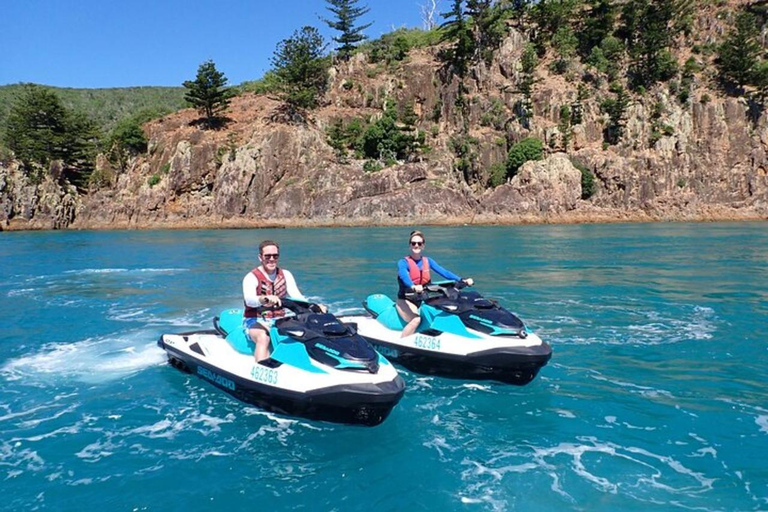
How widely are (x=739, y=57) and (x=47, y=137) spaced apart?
81.3 metres

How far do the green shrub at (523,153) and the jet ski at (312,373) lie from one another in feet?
172

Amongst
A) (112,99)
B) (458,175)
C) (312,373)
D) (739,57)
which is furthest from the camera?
(112,99)

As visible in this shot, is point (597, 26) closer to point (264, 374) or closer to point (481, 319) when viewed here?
point (481, 319)

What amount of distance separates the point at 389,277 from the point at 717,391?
39.4ft

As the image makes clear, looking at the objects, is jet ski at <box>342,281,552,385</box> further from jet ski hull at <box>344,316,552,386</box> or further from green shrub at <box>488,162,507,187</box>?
green shrub at <box>488,162,507,187</box>

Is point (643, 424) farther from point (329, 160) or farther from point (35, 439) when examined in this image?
point (329, 160)

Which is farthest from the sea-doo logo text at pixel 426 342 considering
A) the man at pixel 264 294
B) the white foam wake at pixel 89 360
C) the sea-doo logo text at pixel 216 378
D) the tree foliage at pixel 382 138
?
the tree foliage at pixel 382 138

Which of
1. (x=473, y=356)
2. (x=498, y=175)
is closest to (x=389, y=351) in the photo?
(x=473, y=356)

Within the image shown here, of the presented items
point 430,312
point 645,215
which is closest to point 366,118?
point 645,215

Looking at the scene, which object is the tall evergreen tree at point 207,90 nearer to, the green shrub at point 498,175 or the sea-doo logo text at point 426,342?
the green shrub at point 498,175

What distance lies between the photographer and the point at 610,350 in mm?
9219

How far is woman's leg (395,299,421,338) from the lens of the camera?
8.17 meters

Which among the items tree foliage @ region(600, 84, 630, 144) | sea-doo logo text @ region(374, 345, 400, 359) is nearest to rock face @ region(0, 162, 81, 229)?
sea-doo logo text @ region(374, 345, 400, 359)

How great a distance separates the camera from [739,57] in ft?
193
